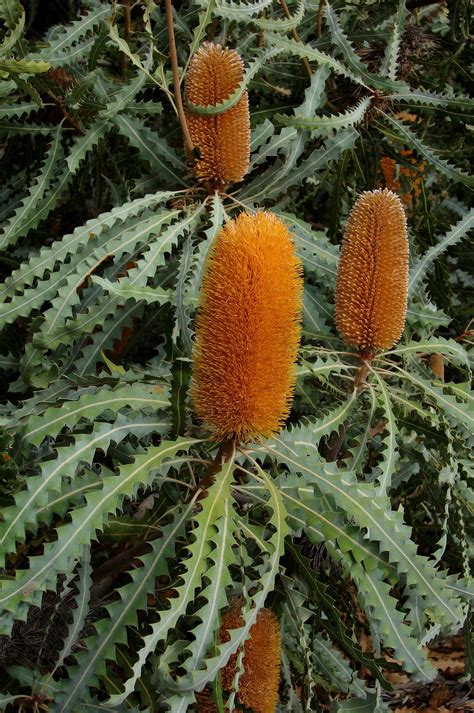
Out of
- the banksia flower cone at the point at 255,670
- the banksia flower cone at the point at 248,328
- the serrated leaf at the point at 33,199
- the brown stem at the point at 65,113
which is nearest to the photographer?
the banksia flower cone at the point at 248,328

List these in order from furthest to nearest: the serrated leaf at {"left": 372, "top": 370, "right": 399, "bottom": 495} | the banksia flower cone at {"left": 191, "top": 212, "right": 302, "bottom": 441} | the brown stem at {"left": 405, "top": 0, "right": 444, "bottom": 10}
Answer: the brown stem at {"left": 405, "top": 0, "right": 444, "bottom": 10} < the serrated leaf at {"left": 372, "top": 370, "right": 399, "bottom": 495} < the banksia flower cone at {"left": 191, "top": 212, "right": 302, "bottom": 441}

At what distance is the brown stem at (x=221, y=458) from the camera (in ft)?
4.49

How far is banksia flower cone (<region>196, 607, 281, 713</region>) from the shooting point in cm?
144

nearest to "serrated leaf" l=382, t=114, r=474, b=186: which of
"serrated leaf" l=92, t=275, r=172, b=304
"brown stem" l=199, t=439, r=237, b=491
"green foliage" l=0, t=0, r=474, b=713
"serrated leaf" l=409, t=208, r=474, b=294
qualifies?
"green foliage" l=0, t=0, r=474, b=713

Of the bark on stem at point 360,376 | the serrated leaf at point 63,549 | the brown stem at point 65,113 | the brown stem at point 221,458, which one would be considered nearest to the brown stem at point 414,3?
the brown stem at point 65,113

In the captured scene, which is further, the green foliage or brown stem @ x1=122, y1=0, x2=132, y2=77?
brown stem @ x1=122, y1=0, x2=132, y2=77

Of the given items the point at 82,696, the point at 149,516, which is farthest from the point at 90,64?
the point at 82,696

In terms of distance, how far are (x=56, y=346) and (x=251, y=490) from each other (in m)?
0.50

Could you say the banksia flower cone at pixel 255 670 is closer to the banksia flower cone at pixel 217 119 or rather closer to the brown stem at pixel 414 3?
the banksia flower cone at pixel 217 119

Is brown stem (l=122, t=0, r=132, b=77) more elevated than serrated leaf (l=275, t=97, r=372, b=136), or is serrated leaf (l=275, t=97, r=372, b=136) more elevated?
brown stem (l=122, t=0, r=132, b=77)

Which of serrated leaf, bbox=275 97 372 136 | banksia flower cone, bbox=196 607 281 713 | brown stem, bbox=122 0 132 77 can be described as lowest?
banksia flower cone, bbox=196 607 281 713

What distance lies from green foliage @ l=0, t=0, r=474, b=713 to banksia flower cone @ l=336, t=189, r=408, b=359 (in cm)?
11

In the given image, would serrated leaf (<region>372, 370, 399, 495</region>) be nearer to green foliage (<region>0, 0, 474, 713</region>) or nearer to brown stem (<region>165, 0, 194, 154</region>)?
green foliage (<region>0, 0, 474, 713</region>)

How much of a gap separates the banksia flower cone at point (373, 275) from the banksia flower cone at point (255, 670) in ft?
1.98
